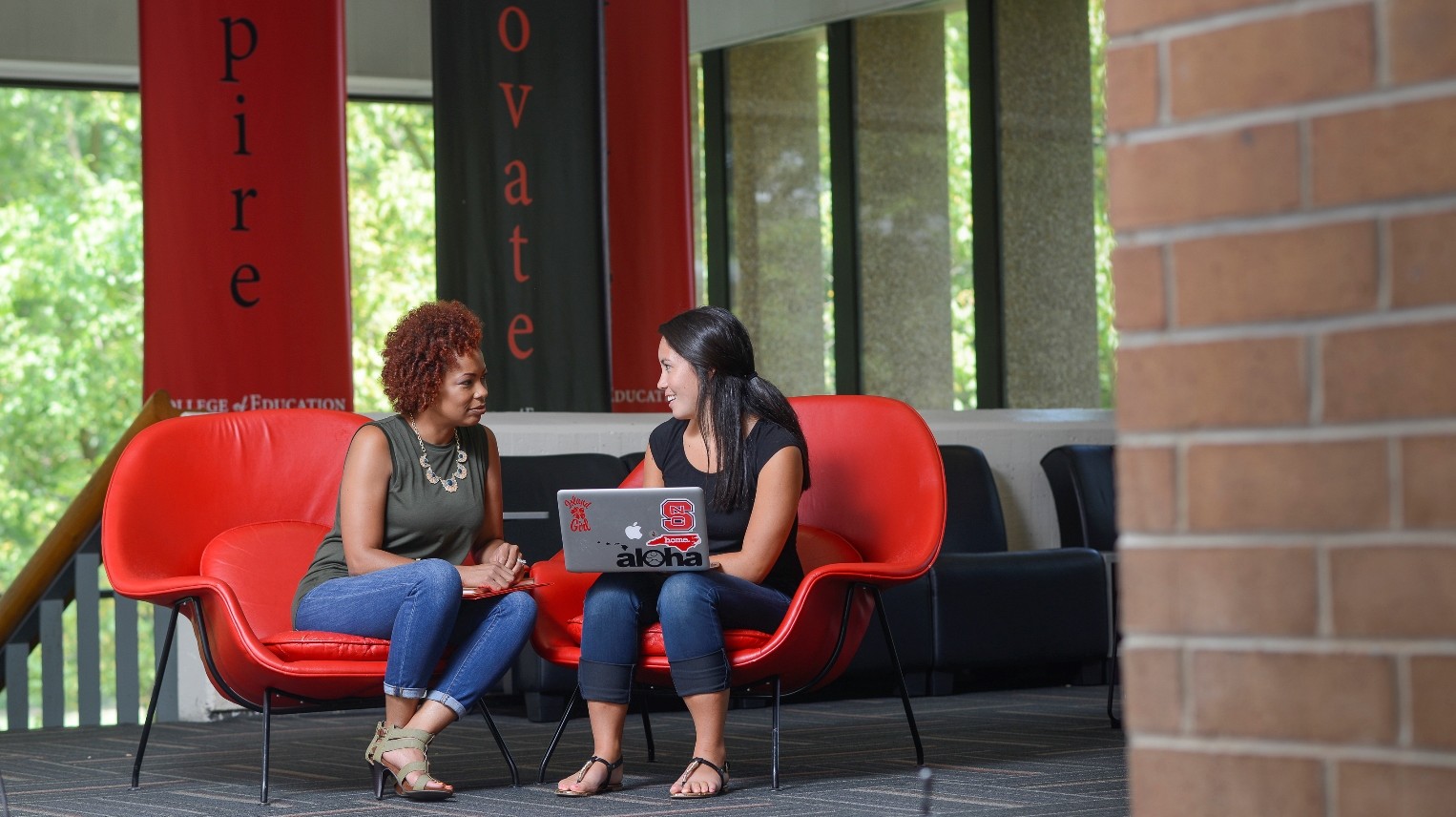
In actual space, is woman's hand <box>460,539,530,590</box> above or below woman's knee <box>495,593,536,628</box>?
above

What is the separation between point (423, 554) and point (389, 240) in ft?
28.7

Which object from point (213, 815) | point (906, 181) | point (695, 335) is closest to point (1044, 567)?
point (695, 335)

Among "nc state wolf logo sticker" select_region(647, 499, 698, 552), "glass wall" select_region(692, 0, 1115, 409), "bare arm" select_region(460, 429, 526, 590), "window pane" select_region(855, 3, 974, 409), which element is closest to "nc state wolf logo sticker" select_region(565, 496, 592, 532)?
"nc state wolf logo sticker" select_region(647, 499, 698, 552)

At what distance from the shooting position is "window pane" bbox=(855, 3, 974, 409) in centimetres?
955

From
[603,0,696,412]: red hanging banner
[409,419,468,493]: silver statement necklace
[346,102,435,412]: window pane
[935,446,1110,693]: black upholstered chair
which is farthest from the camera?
[346,102,435,412]: window pane

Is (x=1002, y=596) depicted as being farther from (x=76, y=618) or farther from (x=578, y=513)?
(x=76, y=618)

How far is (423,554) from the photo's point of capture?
143 inches

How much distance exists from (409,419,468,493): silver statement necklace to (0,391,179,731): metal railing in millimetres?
1665

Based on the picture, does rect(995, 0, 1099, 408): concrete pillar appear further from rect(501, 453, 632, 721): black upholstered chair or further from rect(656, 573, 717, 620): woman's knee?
rect(656, 573, 717, 620): woman's knee

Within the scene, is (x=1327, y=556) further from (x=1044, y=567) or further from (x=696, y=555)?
(x=1044, y=567)

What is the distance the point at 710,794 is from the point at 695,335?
944 millimetres

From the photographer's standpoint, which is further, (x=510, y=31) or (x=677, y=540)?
(x=510, y=31)

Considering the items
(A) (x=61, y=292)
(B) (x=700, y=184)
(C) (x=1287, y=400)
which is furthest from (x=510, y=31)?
(A) (x=61, y=292)

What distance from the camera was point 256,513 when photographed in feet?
12.8
